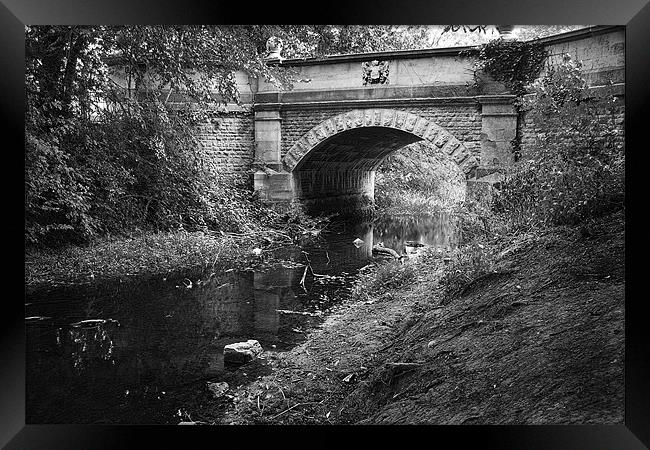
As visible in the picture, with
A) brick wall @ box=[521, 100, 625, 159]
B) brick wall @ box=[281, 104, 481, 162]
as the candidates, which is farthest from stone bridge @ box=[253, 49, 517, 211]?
brick wall @ box=[521, 100, 625, 159]

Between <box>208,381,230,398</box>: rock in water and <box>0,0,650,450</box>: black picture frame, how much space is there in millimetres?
207

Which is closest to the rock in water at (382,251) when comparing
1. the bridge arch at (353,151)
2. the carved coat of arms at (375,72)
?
the bridge arch at (353,151)

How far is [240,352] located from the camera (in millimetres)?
3627

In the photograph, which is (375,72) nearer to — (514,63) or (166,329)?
(514,63)

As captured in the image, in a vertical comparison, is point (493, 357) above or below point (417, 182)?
below

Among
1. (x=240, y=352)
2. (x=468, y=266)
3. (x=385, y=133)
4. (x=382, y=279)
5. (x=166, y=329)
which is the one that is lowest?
(x=240, y=352)

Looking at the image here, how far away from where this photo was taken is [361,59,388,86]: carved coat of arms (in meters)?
4.19

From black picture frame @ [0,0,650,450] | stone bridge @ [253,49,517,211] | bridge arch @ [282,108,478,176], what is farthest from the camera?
bridge arch @ [282,108,478,176]

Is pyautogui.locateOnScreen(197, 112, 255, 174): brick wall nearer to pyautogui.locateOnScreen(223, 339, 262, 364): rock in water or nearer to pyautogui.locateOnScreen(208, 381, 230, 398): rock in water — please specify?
pyautogui.locateOnScreen(223, 339, 262, 364): rock in water

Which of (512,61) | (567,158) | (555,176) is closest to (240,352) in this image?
(555,176)

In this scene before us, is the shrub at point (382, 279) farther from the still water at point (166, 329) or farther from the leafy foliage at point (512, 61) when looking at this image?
the leafy foliage at point (512, 61)

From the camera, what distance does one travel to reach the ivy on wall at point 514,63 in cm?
370

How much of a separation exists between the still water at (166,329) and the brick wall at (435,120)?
0.72 m

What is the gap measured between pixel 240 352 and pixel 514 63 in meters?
2.60
